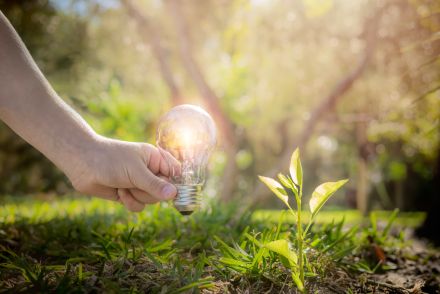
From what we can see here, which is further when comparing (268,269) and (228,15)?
(228,15)

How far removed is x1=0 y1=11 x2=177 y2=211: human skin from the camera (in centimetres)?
146

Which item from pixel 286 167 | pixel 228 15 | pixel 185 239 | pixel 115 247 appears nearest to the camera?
pixel 115 247

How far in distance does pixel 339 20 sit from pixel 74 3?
528 centimetres

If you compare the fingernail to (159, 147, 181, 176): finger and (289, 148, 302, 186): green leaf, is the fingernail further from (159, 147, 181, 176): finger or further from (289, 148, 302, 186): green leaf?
(289, 148, 302, 186): green leaf

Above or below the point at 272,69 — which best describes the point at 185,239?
below

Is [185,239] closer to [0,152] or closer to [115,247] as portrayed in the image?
[115,247]

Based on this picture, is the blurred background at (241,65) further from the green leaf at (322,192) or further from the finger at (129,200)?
the green leaf at (322,192)

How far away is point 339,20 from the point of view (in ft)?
21.6

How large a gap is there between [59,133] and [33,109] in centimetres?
13

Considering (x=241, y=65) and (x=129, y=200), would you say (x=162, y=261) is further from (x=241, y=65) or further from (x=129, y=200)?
(x=241, y=65)

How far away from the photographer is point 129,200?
1.79m

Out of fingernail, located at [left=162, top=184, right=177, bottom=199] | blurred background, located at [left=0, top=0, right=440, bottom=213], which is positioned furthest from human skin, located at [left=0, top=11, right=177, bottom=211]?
blurred background, located at [left=0, top=0, right=440, bottom=213]

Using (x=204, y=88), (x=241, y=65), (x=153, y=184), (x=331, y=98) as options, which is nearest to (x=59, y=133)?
(x=153, y=184)

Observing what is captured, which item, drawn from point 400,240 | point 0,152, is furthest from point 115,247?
point 0,152
